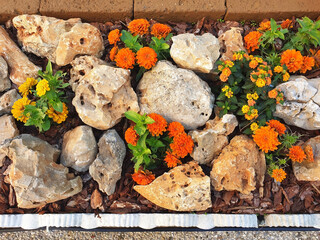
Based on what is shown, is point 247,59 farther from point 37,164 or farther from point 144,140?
point 37,164

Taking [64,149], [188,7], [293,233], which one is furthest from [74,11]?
[293,233]

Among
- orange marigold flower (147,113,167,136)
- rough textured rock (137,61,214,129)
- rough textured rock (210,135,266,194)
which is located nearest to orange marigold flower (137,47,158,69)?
rough textured rock (137,61,214,129)

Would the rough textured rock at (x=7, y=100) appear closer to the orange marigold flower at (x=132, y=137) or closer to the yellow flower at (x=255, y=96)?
the orange marigold flower at (x=132, y=137)

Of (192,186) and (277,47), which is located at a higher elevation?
(277,47)

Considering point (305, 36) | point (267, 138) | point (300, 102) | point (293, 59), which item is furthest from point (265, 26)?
point (267, 138)

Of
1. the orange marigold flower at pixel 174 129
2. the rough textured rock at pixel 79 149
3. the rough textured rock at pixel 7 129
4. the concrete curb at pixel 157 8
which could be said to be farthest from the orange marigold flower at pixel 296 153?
the rough textured rock at pixel 7 129

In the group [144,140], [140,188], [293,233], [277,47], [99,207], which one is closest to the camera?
[144,140]
